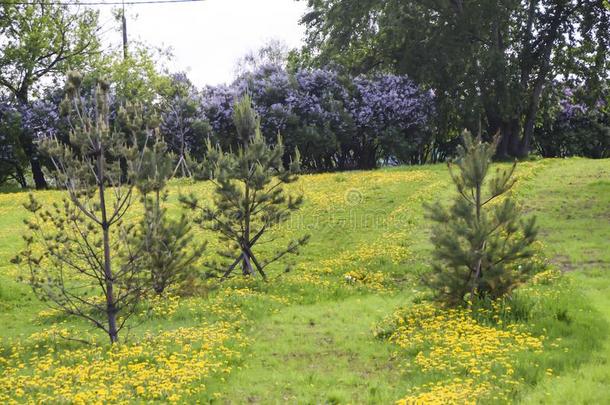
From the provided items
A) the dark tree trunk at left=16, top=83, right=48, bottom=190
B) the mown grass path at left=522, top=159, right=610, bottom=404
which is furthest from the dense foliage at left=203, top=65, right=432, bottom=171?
the dark tree trunk at left=16, top=83, right=48, bottom=190

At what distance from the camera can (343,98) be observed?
1770 inches

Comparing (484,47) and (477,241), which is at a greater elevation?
(484,47)

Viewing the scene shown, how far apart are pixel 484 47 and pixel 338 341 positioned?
34.3 m

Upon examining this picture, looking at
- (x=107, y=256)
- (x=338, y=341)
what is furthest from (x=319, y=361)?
(x=107, y=256)

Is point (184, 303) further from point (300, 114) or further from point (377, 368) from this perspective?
point (300, 114)

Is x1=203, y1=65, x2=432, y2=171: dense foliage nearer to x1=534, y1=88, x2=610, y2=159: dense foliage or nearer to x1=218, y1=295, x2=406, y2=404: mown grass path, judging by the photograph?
x1=534, y1=88, x2=610, y2=159: dense foliage

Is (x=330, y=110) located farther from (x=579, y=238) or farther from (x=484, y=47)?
(x=579, y=238)

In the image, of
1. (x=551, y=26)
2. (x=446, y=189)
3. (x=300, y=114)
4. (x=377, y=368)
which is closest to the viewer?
(x=377, y=368)

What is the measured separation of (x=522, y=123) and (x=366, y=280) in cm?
3350

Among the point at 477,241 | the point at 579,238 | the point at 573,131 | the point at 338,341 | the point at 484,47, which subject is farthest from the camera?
the point at 573,131

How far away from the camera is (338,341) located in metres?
12.8

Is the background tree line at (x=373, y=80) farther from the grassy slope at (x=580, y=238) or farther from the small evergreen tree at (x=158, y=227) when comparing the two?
the small evergreen tree at (x=158, y=227)

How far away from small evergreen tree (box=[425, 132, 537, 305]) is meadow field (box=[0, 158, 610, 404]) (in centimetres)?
55

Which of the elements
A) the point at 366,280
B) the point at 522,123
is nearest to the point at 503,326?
the point at 366,280
